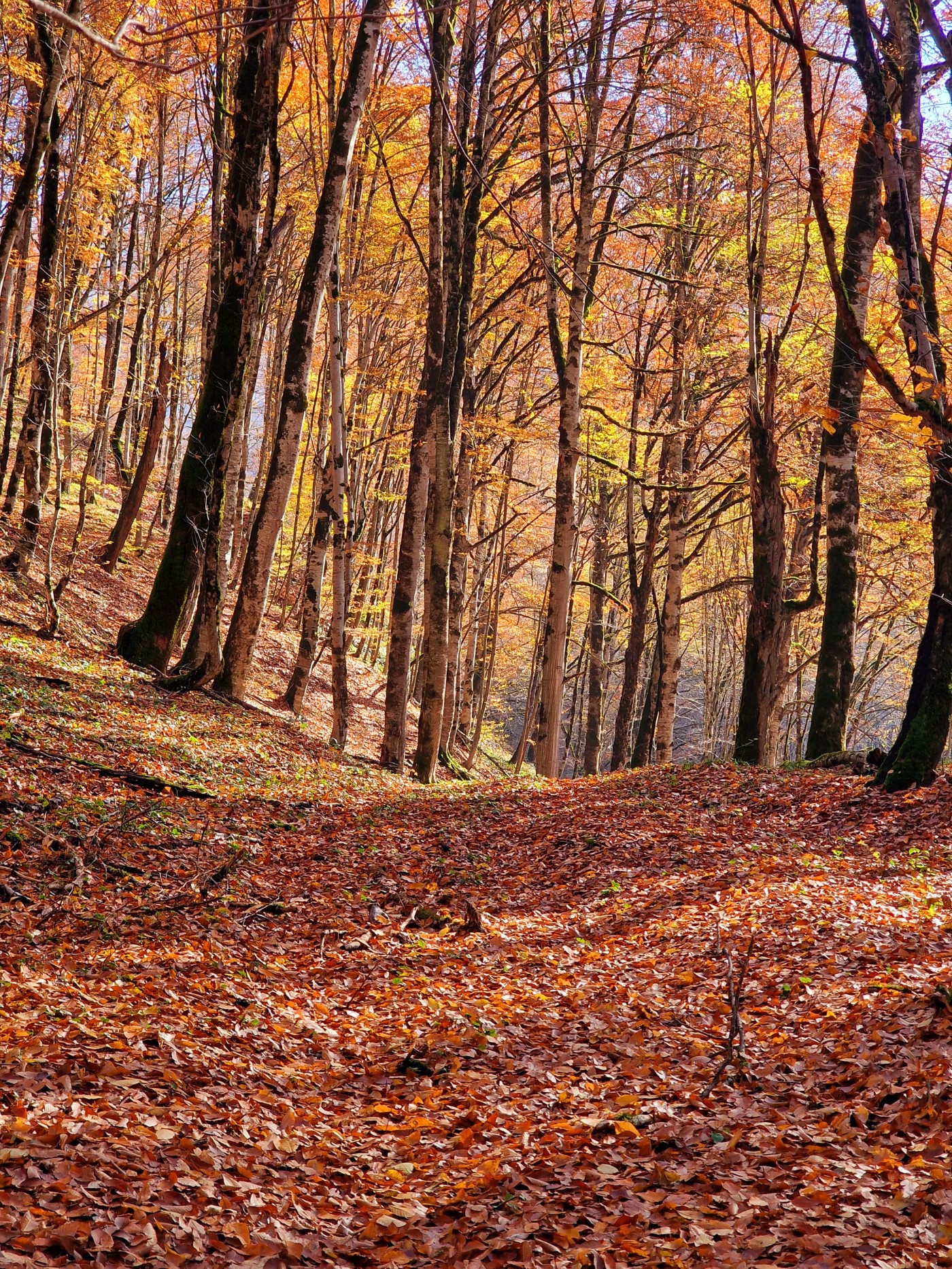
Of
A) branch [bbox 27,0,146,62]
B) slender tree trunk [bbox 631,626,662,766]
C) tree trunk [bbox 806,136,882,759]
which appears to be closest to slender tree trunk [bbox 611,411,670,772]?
slender tree trunk [bbox 631,626,662,766]

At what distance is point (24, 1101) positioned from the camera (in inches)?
146

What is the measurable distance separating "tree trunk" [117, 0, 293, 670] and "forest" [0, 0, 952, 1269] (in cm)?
6

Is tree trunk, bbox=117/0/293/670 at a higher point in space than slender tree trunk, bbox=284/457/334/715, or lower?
higher

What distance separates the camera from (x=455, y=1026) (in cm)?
539

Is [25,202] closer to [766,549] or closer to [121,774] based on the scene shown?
[121,774]

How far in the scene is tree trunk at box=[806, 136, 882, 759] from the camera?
1090cm

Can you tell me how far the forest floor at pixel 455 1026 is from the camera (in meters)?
3.33

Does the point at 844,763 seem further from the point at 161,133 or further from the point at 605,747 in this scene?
the point at 605,747

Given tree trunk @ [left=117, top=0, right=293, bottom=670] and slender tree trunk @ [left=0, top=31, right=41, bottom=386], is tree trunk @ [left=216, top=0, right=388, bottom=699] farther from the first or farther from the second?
slender tree trunk @ [left=0, top=31, right=41, bottom=386]

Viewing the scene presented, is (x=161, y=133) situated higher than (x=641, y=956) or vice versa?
(x=161, y=133)

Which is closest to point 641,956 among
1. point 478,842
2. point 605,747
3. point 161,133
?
point 478,842

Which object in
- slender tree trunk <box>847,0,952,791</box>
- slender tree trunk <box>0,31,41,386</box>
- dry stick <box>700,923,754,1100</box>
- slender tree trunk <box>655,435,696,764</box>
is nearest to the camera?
dry stick <box>700,923,754,1100</box>

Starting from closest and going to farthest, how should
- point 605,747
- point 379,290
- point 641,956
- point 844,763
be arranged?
point 641,956, point 844,763, point 379,290, point 605,747

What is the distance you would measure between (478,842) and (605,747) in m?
37.1
